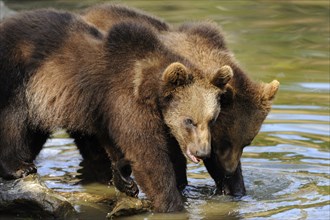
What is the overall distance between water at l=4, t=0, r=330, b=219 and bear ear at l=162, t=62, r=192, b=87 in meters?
1.44

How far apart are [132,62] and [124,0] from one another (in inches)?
580

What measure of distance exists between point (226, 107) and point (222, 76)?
0.85m

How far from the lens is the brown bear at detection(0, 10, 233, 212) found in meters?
10.8

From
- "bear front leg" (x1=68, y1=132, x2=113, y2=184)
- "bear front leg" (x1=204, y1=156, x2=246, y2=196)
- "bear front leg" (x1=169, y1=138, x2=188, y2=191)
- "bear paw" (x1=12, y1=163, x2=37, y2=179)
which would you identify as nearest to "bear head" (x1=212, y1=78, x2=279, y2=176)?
"bear front leg" (x1=204, y1=156, x2=246, y2=196)

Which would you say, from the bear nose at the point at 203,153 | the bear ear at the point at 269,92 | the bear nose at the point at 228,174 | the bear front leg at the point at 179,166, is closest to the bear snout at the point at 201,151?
the bear nose at the point at 203,153

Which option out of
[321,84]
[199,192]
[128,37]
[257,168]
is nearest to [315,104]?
[321,84]

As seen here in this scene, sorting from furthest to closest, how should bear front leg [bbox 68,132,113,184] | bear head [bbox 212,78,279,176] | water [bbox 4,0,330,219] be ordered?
bear front leg [bbox 68,132,113,184] < bear head [bbox 212,78,279,176] < water [bbox 4,0,330,219]

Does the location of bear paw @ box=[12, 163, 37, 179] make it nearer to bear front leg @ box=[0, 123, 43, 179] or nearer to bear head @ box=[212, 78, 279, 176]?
bear front leg @ box=[0, 123, 43, 179]

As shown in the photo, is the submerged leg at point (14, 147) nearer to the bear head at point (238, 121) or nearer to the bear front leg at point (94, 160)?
the bear front leg at point (94, 160)

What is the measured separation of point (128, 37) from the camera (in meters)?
11.3

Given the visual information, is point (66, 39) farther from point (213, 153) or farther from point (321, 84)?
point (321, 84)

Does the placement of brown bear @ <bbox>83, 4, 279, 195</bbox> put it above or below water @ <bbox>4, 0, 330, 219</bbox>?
above

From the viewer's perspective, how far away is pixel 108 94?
11094mm

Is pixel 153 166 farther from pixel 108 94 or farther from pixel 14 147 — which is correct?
pixel 14 147
